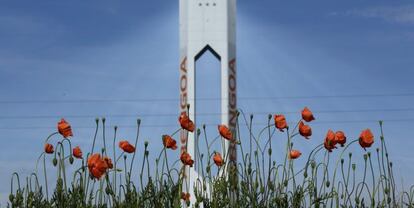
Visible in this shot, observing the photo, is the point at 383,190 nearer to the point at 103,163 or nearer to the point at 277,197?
the point at 277,197


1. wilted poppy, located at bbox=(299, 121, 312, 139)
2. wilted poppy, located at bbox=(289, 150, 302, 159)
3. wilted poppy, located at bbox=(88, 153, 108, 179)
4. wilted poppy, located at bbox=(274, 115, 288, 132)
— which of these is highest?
wilted poppy, located at bbox=(274, 115, 288, 132)

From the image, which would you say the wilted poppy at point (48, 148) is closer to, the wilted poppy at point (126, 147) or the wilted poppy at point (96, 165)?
the wilted poppy at point (126, 147)

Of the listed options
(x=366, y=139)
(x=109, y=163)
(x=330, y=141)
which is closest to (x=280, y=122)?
(x=330, y=141)

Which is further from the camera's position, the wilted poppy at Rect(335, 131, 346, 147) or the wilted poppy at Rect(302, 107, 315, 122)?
the wilted poppy at Rect(302, 107, 315, 122)

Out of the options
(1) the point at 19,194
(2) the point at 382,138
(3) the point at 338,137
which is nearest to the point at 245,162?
(3) the point at 338,137

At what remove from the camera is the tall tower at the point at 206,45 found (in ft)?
45.0

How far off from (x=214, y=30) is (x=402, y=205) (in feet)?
33.7

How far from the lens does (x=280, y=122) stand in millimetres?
3666

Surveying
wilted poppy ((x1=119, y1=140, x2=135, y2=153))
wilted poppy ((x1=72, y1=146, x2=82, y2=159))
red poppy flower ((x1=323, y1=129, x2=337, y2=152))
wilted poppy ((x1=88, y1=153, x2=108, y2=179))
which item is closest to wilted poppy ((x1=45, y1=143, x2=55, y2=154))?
wilted poppy ((x1=72, y1=146, x2=82, y2=159))

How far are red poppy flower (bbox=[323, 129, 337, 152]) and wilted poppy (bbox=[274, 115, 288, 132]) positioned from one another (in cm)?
24

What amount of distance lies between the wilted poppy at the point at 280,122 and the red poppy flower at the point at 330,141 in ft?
0.79

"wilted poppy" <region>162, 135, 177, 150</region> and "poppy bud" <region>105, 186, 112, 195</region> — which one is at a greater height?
"wilted poppy" <region>162, 135, 177, 150</region>

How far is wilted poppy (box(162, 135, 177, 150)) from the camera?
360 cm

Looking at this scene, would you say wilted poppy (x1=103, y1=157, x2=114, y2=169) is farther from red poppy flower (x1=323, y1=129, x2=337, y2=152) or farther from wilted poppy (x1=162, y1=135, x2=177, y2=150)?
red poppy flower (x1=323, y1=129, x2=337, y2=152)
